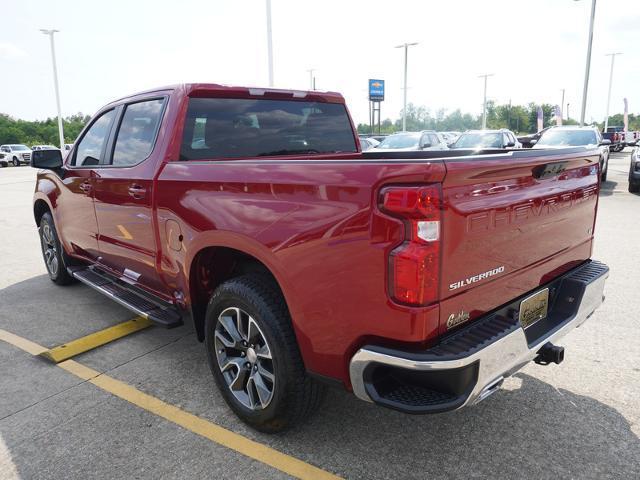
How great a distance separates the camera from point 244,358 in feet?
9.27

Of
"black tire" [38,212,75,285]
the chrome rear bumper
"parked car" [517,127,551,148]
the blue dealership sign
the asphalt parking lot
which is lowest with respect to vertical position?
the asphalt parking lot

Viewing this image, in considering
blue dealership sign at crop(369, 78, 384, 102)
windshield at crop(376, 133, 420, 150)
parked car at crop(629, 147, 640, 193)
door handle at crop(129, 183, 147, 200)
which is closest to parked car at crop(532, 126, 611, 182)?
parked car at crop(629, 147, 640, 193)

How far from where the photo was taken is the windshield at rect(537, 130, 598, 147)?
14.3m

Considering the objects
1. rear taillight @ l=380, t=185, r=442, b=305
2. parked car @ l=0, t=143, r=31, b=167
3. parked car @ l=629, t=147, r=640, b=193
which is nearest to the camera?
rear taillight @ l=380, t=185, r=442, b=305

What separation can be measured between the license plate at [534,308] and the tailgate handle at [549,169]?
62 cm

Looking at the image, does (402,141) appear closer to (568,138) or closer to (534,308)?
(568,138)

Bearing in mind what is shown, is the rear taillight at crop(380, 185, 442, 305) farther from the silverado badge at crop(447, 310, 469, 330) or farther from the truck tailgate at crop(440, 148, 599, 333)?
the silverado badge at crop(447, 310, 469, 330)

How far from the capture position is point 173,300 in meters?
3.51

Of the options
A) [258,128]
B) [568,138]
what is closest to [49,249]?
[258,128]

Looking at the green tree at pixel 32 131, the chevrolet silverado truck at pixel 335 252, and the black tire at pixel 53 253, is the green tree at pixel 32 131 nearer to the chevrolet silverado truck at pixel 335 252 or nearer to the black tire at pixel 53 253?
the black tire at pixel 53 253

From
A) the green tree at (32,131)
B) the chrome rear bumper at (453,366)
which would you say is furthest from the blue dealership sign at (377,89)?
the chrome rear bumper at (453,366)

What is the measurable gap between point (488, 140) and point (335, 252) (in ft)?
46.9

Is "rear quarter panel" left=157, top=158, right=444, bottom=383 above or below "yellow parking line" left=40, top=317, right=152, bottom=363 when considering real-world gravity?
above

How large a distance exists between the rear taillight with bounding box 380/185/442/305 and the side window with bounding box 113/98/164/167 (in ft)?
7.19
